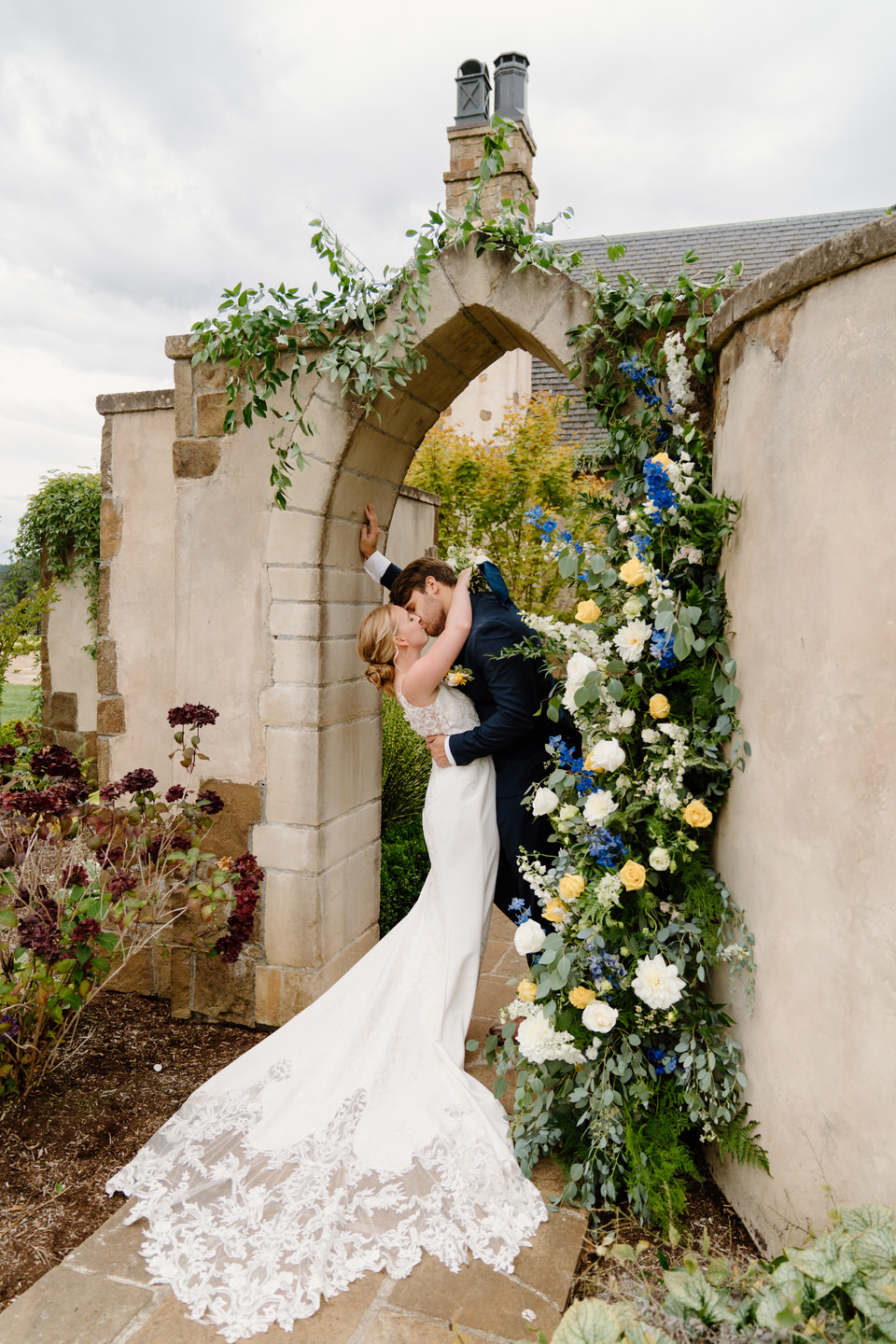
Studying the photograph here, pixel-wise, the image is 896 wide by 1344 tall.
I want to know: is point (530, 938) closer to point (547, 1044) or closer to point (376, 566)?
point (547, 1044)

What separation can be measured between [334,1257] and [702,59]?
8010mm

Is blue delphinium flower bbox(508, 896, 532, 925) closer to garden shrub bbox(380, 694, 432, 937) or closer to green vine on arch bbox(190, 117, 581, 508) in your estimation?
green vine on arch bbox(190, 117, 581, 508)

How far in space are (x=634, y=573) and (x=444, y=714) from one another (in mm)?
1030

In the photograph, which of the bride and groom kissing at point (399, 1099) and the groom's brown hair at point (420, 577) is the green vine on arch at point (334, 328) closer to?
the groom's brown hair at point (420, 577)

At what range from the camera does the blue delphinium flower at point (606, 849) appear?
7.34ft

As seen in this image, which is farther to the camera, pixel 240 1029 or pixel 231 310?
pixel 240 1029

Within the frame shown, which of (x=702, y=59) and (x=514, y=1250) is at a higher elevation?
(x=702, y=59)

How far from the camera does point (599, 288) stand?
8.59 feet

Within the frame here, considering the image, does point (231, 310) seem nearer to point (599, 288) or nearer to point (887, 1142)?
point (599, 288)

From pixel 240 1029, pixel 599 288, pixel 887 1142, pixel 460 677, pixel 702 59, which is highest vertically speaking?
pixel 702 59

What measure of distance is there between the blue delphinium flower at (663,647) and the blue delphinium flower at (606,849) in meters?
0.48

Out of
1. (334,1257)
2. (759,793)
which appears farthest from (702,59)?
(334,1257)

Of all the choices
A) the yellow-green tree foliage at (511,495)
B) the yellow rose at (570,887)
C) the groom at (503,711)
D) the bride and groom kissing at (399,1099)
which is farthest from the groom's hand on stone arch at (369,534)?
the yellow-green tree foliage at (511,495)

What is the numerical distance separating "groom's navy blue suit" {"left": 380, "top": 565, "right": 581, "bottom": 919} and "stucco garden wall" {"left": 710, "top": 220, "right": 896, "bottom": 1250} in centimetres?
83
